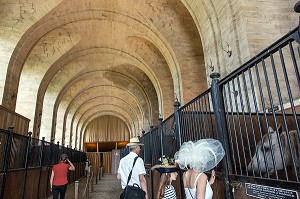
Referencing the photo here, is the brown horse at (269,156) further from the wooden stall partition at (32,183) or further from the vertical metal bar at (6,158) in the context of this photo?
the wooden stall partition at (32,183)

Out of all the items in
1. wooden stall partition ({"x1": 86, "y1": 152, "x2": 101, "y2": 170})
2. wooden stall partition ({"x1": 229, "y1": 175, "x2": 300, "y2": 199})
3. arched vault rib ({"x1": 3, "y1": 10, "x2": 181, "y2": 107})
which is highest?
arched vault rib ({"x1": 3, "y1": 10, "x2": 181, "y2": 107})

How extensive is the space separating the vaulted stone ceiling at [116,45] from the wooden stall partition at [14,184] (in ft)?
12.1

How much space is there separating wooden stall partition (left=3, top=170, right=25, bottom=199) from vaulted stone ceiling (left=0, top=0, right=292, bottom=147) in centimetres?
368

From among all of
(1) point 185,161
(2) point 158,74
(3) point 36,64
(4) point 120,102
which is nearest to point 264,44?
(1) point 185,161

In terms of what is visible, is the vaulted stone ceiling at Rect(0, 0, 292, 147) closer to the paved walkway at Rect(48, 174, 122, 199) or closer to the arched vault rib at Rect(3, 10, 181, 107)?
the arched vault rib at Rect(3, 10, 181, 107)

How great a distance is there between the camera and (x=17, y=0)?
30.3 ft

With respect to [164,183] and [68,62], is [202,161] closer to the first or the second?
[164,183]

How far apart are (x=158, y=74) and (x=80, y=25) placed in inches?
189

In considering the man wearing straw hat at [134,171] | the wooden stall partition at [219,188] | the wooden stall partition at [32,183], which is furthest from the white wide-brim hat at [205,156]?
the wooden stall partition at [32,183]

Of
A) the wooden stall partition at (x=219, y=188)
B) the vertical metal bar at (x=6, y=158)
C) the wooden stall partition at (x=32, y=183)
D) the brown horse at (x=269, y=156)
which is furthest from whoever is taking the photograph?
the wooden stall partition at (x=32, y=183)

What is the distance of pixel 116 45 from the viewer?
14.4 m

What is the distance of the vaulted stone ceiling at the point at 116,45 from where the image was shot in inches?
293

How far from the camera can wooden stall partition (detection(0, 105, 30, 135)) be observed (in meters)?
8.38

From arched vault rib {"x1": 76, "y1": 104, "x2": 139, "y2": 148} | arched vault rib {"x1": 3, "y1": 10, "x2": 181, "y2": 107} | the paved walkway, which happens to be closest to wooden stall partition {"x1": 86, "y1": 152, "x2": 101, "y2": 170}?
arched vault rib {"x1": 76, "y1": 104, "x2": 139, "y2": 148}
